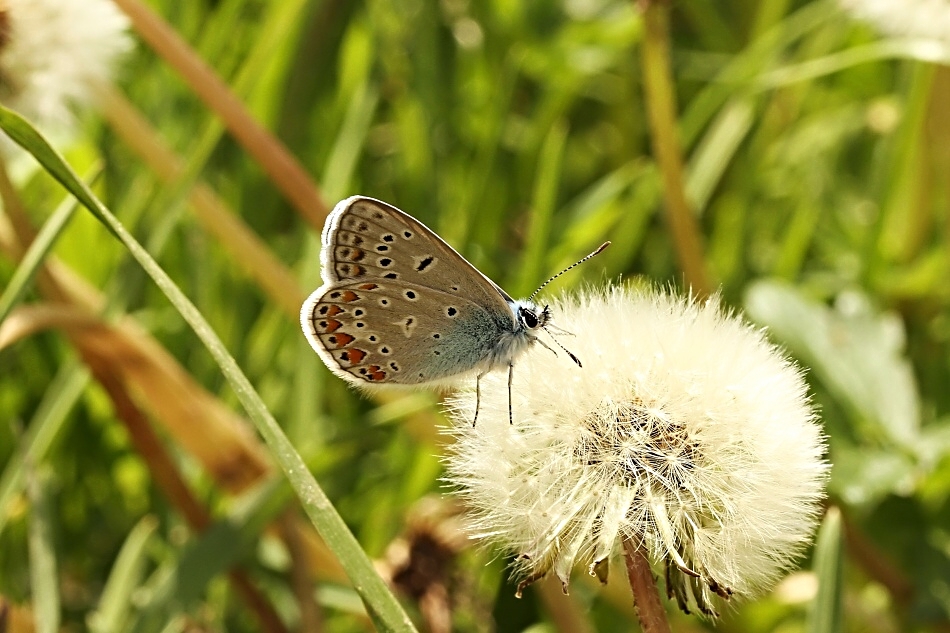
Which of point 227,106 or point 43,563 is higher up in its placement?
point 227,106

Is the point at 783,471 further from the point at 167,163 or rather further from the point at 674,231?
the point at 167,163

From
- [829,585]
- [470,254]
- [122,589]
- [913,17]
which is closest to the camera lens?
[829,585]

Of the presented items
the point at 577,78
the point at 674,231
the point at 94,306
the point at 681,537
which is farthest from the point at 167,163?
the point at 681,537

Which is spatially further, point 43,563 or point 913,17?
point 913,17

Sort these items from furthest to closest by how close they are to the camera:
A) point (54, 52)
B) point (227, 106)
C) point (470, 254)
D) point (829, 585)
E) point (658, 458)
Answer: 1. point (470, 254)
2. point (227, 106)
3. point (54, 52)
4. point (829, 585)
5. point (658, 458)

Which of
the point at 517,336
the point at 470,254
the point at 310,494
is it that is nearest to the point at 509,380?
the point at 517,336

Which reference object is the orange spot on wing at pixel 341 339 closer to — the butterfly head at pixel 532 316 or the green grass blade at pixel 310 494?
the butterfly head at pixel 532 316

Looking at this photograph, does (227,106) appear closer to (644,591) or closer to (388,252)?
(388,252)
